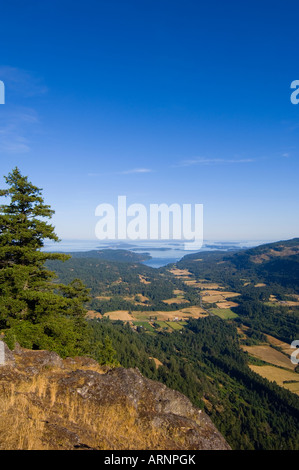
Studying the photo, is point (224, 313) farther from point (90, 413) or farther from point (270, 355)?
point (90, 413)

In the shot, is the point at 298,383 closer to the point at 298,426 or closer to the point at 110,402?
Result: the point at 298,426

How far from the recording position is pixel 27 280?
18.9 m

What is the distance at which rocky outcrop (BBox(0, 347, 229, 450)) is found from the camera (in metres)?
7.19

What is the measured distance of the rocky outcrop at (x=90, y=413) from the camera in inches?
283

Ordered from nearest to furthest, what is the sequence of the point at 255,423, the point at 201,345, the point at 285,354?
the point at 255,423 < the point at 285,354 < the point at 201,345

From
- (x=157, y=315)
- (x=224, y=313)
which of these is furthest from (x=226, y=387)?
(x=224, y=313)

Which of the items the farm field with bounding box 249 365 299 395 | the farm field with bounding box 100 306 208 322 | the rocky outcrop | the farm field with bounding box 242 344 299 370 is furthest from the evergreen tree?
the farm field with bounding box 100 306 208 322

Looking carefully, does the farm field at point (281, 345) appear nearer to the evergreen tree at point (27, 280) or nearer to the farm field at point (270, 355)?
the farm field at point (270, 355)

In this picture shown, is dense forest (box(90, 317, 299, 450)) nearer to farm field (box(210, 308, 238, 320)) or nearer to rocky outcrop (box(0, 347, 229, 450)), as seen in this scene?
farm field (box(210, 308, 238, 320))

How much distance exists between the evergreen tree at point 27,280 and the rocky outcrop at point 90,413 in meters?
4.40

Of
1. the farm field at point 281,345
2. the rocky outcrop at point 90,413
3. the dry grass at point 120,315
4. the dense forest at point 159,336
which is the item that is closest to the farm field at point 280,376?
the dense forest at point 159,336
